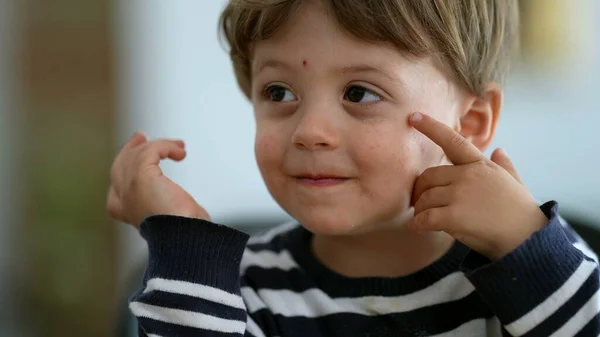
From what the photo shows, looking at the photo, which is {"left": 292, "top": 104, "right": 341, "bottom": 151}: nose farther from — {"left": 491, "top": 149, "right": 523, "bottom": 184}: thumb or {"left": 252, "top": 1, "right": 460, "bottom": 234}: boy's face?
{"left": 491, "top": 149, "right": 523, "bottom": 184}: thumb

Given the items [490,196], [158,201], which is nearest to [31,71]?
[158,201]

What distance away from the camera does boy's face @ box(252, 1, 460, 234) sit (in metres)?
0.82

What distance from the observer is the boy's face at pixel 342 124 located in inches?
32.1

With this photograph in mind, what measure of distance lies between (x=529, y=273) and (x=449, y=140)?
0.16m

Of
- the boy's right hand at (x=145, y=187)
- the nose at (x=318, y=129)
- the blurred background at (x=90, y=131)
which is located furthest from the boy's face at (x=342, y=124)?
the blurred background at (x=90, y=131)

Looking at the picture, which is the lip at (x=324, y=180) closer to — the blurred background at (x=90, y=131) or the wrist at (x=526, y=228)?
the wrist at (x=526, y=228)

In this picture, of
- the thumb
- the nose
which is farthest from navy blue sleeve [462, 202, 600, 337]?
the nose

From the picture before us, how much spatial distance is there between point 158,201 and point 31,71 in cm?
122

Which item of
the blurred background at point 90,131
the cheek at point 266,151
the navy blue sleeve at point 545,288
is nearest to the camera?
the navy blue sleeve at point 545,288

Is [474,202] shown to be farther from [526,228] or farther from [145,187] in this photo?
[145,187]

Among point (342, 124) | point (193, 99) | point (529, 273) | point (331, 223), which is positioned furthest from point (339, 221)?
point (193, 99)

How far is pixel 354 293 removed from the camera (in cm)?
92

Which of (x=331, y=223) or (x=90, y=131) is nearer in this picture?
(x=331, y=223)

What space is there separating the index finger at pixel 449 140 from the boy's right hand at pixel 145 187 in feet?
0.95
